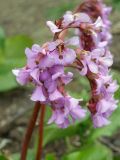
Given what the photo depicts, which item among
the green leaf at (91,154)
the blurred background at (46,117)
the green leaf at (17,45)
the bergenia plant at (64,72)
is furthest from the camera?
the green leaf at (17,45)

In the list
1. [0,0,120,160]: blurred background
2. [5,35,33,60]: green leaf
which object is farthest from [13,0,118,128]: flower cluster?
[5,35,33,60]: green leaf

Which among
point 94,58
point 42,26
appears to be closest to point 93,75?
point 94,58

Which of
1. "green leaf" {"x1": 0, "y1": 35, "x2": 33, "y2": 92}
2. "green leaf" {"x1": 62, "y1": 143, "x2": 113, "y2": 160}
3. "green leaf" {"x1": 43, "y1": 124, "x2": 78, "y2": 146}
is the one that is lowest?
"green leaf" {"x1": 62, "y1": 143, "x2": 113, "y2": 160}

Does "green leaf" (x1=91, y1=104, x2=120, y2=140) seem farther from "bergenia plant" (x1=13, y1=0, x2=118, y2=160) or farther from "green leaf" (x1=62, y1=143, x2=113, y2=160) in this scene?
"bergenia plant" (x1=13, y1=0, x2=118, y2=160)

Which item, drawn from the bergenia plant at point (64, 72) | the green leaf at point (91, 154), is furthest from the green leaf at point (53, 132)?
the bergenia plant at point (64, 72)

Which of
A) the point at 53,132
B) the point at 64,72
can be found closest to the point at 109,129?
the point at 53,132

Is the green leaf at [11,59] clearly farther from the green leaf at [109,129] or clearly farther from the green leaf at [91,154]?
the green leaf at [91,154]
